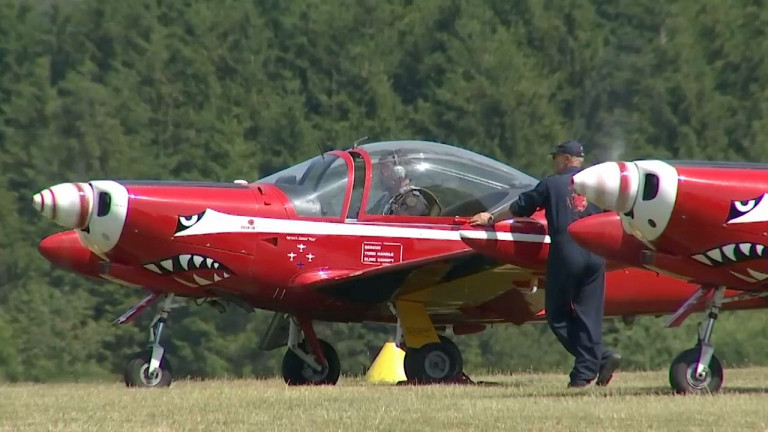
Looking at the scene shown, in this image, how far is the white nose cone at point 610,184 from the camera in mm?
9953

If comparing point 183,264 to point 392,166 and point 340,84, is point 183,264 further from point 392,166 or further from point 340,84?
point 340,84

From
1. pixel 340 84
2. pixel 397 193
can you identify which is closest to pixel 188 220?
pixel 397 193

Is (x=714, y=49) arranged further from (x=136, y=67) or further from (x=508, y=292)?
(x=508, y=292)

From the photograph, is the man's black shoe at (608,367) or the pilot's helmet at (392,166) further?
the pilot's helmet at (392,166)

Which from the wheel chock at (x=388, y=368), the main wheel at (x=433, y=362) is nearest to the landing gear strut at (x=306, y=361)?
the wheel chock at (x=388, y=368)

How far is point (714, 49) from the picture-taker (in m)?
49.9

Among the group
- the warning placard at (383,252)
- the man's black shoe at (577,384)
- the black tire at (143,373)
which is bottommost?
the black tire at (143,373)

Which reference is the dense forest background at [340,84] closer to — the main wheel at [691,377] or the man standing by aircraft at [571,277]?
the man standing by aircraft at [571,277]

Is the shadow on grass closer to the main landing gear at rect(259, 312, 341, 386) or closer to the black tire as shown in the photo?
the main landing gear at rect(259, 312, 341, 386)

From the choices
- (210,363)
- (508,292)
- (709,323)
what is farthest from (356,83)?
(709,323)

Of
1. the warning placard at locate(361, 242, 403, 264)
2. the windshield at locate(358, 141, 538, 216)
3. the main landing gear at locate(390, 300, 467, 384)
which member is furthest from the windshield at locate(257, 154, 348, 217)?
the main landing gear at locate(390, 300, 467, 384)

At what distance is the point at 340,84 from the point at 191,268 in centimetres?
3551

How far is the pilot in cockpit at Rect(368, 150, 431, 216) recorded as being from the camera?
1319cm

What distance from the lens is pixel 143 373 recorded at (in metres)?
12.7
